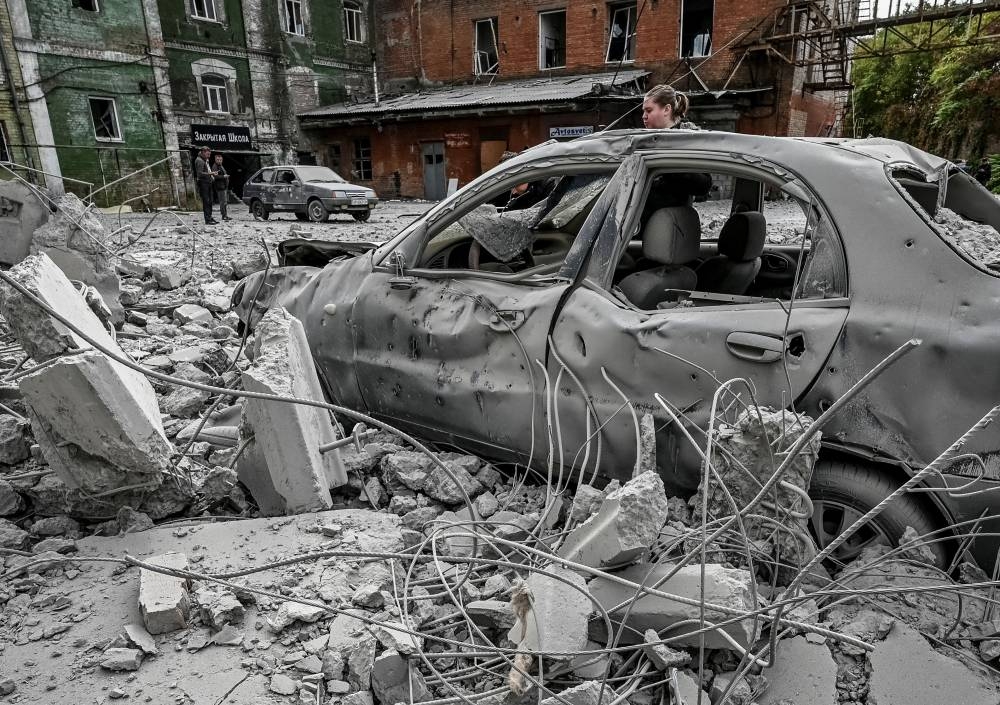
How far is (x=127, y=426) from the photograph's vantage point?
258 centimetres

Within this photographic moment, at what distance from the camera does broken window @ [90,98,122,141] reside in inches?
813

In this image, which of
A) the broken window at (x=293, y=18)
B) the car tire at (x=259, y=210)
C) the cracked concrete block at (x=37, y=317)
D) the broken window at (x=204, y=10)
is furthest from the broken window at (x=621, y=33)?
the cracked concrete block at (x=37, y=317)

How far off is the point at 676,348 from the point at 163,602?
1.94 metres

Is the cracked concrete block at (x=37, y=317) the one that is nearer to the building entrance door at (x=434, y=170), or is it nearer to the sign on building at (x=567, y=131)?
the sign on building at (x=567, y=131)

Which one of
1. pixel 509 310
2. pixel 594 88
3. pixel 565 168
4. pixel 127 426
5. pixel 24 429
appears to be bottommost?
pixel 24 429

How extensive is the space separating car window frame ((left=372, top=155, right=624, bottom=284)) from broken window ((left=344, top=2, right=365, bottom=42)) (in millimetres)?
27993

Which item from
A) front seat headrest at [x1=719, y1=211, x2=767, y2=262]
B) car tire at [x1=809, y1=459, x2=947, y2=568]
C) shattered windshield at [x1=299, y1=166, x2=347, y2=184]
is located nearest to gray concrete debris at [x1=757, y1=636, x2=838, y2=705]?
car tire at [x1=809, y1=459, x2=947, y2=568]

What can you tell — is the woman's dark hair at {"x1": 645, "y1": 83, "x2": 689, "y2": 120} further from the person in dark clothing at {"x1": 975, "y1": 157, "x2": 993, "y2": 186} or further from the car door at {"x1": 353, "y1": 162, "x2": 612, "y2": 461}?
the person in dark clothing at {"x1": 975, "y1": 157, "x2": 993, "y2": 186}

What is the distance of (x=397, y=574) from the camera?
94.5 inches

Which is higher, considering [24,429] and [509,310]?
[509,310]

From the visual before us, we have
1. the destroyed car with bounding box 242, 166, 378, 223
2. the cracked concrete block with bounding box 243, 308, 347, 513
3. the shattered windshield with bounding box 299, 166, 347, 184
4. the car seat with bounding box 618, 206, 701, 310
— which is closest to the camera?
the cracked concrete block with bounding box 243, 308, 347, 513

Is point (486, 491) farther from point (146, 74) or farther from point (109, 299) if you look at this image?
→ point (146, 74)

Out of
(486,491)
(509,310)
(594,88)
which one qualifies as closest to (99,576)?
(486,491)

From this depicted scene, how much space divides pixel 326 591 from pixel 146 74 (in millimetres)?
24159
